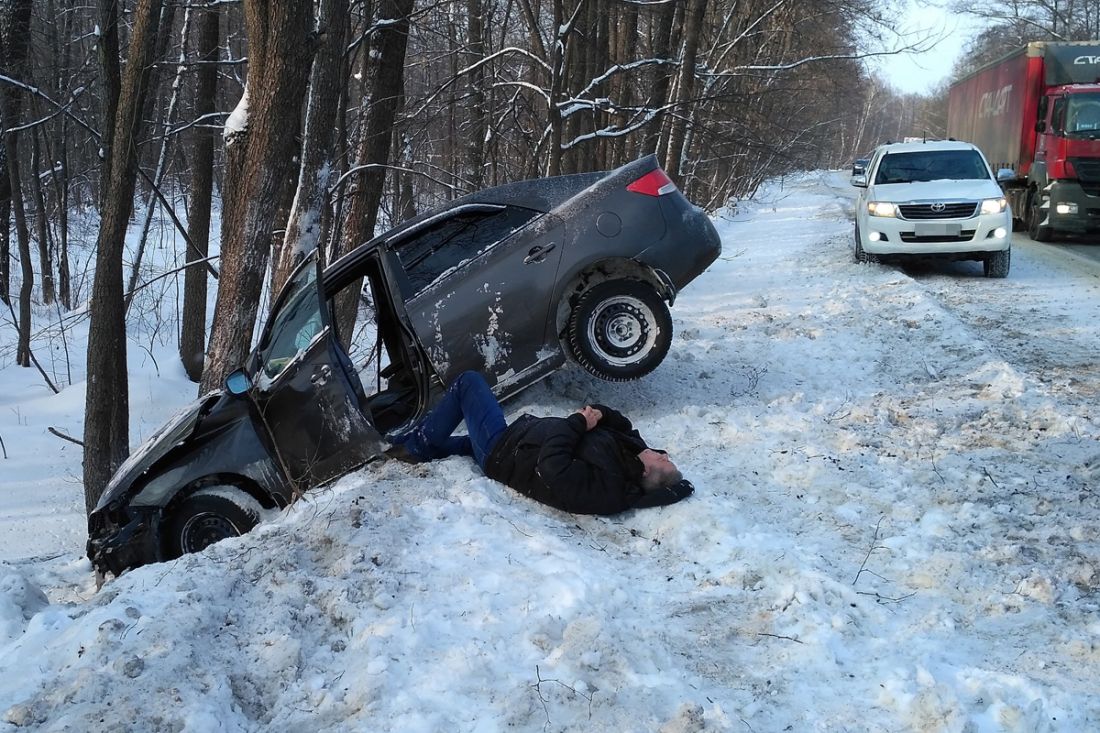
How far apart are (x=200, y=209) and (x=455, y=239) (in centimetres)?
915

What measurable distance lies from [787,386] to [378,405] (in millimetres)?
3249

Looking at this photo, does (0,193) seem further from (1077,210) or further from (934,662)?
(1077,210)

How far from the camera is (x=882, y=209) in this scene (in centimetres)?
1176

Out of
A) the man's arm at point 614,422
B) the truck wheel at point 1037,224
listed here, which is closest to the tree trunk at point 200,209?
the man's arm at point 614,422

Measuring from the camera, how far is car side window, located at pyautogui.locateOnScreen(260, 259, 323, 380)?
522cm

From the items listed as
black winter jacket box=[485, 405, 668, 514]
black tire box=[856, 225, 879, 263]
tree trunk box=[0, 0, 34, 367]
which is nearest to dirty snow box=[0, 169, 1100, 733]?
black winter jacket box=[485, 405, 668, 514]

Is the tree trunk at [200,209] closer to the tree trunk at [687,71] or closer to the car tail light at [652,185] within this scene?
the tree trunk at [687,71]

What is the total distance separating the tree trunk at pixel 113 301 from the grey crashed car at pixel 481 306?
12.6 feet

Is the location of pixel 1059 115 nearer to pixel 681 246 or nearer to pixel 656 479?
pixel 681 246

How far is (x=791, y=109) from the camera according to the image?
31250mm

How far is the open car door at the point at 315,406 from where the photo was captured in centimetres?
511

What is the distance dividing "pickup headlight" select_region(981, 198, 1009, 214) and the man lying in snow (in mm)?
8206

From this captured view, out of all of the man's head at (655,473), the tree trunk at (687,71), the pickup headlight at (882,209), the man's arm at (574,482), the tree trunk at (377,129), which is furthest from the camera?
the tree trunk at (687,71)

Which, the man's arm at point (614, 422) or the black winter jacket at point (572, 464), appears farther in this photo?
the man's arm at point (614, 422)
